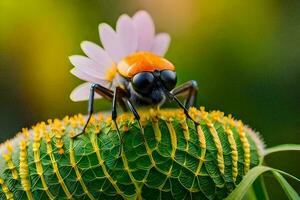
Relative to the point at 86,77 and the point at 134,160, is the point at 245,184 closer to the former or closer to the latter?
the point at 134,160

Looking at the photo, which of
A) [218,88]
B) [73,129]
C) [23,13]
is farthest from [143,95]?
[23,13]

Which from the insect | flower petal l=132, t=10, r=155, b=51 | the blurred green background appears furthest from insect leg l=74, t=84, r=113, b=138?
the blurred green background

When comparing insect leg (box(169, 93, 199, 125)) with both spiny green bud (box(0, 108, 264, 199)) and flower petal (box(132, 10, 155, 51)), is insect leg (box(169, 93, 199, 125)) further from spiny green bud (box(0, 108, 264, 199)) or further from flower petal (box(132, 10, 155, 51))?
flower petal (box(132, 10, 155, 51))

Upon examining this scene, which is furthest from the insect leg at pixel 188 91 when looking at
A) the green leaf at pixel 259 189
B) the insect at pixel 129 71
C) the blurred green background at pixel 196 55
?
the blurred green background at pixel 196 55

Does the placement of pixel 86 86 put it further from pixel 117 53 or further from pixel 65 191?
pixel 65 191

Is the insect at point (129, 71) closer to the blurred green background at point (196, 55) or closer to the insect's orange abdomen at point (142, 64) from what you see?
the insect's orange abdomen at point (142, 64)

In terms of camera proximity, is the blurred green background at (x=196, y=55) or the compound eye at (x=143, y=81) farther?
the blurred green background at (x=196, y=55)

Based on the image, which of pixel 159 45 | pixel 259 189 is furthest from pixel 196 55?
pixel 259 189
